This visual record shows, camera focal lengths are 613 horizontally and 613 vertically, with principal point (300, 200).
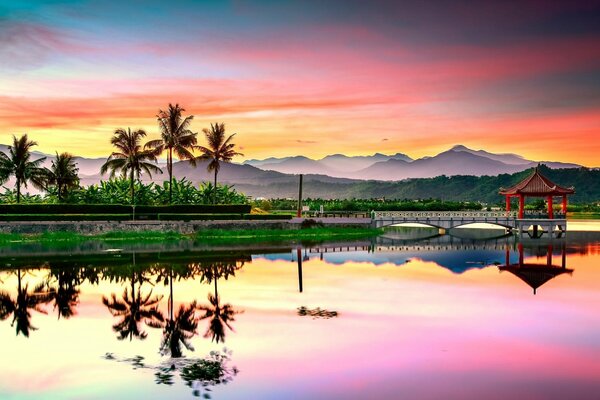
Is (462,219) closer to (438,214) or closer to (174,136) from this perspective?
(438,214)

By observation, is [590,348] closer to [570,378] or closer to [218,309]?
[570,378]

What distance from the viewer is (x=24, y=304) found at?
27547 mm

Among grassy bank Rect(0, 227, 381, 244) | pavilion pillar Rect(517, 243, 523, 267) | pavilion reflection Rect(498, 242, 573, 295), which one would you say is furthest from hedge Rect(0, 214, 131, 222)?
pavilion pillar Rect(517, 243, 523, 267)

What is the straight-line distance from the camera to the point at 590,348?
69.5 ft

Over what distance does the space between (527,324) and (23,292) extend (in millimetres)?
23483

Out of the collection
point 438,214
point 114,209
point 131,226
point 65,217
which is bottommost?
point 131,226

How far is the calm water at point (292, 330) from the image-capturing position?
1709 centimetres

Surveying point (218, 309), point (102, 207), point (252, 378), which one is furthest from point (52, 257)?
point (252, 378)

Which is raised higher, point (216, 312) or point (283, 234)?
point (283, 234)

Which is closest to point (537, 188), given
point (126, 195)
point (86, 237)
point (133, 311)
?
point (126, 195)

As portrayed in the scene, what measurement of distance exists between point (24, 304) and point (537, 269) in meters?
32.7

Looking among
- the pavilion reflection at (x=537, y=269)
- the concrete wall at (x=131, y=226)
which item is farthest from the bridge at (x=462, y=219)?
the pavilion reflection at (x=537, y=269)

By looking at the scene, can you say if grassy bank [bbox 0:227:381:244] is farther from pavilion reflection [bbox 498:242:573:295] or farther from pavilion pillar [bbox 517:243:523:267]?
pavilion reflection [bbox 498:242:573:295]

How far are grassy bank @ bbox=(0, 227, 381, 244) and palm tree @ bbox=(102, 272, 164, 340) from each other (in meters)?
26.5
